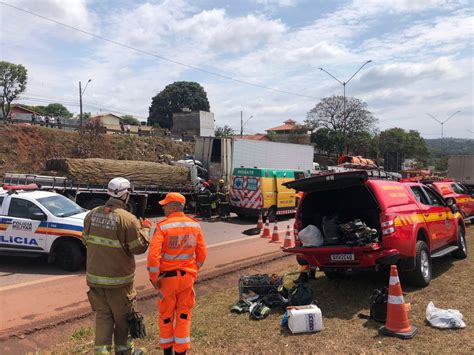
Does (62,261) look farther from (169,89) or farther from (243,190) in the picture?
(169,89)

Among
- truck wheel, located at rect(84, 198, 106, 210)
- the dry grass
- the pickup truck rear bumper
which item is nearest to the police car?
the dry grass

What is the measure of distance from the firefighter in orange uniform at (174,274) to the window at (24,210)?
5464 millimetres

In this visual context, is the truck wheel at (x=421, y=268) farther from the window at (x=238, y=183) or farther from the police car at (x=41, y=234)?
the window at (x=238, y=183)

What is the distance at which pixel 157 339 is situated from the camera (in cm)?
471

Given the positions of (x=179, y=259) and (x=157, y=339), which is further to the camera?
(x=157, y=339)

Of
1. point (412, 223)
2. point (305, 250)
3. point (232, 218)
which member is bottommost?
point (232, 218)

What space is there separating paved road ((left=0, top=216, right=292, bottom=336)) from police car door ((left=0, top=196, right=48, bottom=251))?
1.65 ft

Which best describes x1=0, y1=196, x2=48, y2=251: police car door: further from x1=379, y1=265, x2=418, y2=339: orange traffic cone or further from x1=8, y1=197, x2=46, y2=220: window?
x1=379, y1=265, x2=418, y2=339: orange traffic cone

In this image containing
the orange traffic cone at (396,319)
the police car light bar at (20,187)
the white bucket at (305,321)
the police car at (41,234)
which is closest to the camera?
the orange traffic cone at (396,319)

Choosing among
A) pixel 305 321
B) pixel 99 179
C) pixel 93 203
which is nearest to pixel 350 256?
pixel 305 321

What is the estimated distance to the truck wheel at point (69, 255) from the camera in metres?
8.24

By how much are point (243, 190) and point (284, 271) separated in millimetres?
8031

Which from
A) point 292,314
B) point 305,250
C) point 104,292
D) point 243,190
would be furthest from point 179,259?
point 243,190

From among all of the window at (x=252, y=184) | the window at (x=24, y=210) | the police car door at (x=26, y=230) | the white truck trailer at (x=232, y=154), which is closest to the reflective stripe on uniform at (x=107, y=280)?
the police car door at (x=26, y=230)
